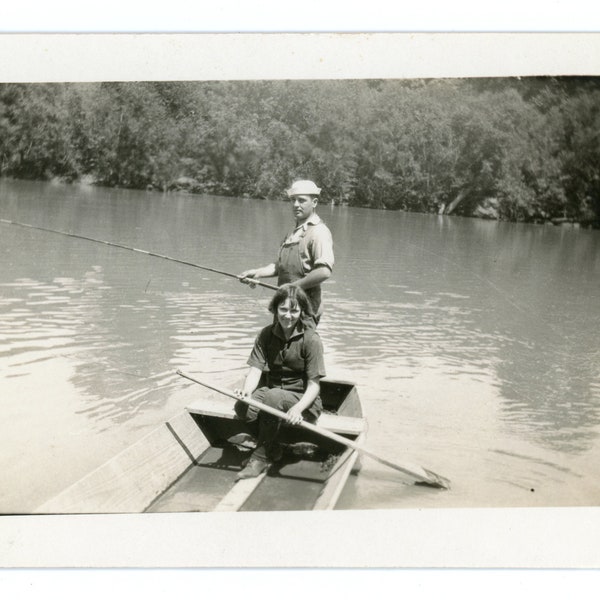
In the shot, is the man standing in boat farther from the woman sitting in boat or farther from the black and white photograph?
the woman sitting in boat

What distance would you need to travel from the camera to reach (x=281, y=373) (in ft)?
14.6

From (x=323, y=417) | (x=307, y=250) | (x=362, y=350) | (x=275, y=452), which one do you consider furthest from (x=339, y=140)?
(x=275, y=452)

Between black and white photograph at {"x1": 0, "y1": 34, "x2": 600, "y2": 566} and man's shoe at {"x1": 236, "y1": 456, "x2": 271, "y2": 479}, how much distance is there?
0.06 feet

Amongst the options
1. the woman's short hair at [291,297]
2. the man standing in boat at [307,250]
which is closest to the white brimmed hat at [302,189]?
the man standing in boat at [307,250]

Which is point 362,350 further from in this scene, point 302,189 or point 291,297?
point 291,297

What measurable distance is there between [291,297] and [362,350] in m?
3.95

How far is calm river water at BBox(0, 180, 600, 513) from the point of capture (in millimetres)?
5125

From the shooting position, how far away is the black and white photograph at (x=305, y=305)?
4391 millimetres

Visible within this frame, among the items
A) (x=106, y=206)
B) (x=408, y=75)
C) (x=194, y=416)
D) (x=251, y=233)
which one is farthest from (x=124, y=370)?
(x=106, y=206)

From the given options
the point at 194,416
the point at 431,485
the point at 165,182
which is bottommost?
the point at 431,485

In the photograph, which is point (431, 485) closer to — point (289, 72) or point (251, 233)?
point (289, 72)

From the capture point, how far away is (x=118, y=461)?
376 cm

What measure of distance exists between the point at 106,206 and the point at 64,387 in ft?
45.1

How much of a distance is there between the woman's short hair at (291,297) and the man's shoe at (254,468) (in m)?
0.91
